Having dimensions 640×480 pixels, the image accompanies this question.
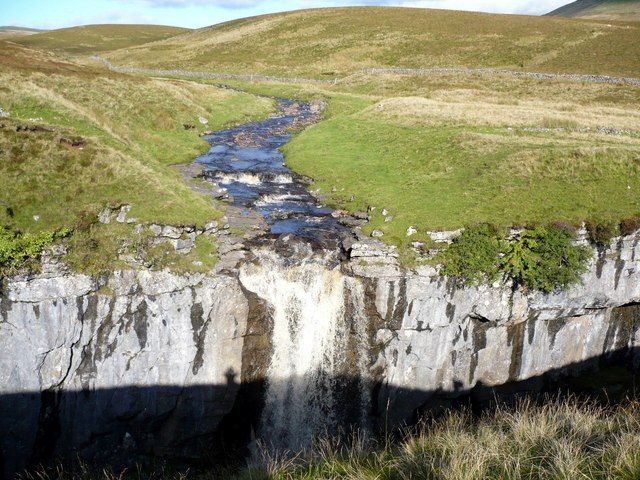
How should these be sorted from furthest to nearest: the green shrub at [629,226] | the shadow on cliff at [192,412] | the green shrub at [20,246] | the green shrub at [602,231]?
the green shrub at [629,226], the green shrub at [602,231], the shadow on cliff at [192,412], the green shrub at [20,246]

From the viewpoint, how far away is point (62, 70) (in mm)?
53344

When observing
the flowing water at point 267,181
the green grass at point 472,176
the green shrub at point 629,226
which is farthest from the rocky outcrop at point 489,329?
the flowing water at point 267,181

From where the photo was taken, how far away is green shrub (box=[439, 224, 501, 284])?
23.0 meters

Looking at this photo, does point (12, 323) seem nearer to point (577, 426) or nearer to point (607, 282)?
point (577, 426)

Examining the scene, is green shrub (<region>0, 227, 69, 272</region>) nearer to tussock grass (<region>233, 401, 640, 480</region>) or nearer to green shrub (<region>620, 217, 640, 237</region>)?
Result: tussock grass (<region>233, 401, 640, 480</region>)

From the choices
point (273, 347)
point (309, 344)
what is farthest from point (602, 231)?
point (273, 347)

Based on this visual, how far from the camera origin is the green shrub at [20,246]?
19759 mm

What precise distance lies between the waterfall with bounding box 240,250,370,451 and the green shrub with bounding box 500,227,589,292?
7360 mm

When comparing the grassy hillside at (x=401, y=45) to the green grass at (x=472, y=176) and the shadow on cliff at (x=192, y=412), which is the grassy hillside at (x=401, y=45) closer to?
the green grass at (x=472, y=176)

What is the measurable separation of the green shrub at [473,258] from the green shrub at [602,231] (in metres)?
4.63

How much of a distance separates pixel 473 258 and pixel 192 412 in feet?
47.3

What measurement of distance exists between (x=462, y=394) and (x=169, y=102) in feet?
141

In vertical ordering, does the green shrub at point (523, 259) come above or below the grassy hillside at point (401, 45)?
below

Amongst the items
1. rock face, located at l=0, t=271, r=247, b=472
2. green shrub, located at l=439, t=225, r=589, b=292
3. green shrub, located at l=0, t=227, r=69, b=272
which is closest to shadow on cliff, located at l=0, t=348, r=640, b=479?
rock face, located at l=0, t=271, r=247, b=472
